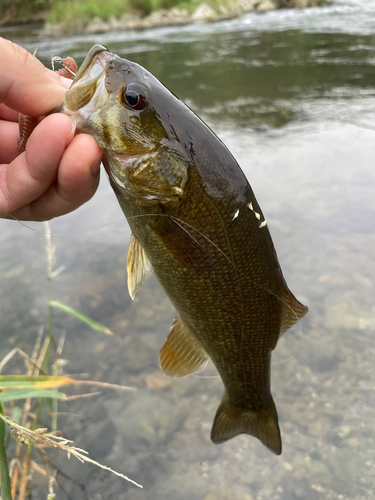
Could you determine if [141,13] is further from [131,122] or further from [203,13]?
[131,122]

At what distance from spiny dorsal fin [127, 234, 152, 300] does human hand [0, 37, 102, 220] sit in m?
0.32

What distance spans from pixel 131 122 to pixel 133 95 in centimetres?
10

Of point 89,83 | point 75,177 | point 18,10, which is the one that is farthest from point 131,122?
point 18,10

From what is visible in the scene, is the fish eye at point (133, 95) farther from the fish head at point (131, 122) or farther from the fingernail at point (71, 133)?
the fingernail at point (71, 133)

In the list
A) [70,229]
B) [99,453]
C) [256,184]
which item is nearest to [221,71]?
[256,184]

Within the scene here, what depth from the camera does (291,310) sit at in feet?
6.28

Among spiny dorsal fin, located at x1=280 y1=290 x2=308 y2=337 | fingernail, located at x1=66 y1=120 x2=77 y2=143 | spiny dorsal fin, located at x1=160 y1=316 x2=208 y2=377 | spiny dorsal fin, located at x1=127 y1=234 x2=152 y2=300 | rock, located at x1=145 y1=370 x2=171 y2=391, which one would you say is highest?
fingernail, located at x1=66 y1=120 x2=77 y2=143

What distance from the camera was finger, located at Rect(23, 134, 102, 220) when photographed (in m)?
1.51

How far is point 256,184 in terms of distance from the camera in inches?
214

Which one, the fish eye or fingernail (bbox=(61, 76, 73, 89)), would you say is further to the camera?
fingernail (bbox=(61, 76, 73, 89))

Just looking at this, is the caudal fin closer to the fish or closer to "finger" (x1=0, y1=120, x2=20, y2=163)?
the fish

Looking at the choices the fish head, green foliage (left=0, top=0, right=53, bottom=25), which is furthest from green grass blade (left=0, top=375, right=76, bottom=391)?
green foliage (left=0, top=0, right=53, bottom=25)

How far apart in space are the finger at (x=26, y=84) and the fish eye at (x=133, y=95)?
291 millimetres

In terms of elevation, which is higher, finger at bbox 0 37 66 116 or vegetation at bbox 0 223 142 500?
finger at bbox 0 37 66 116
